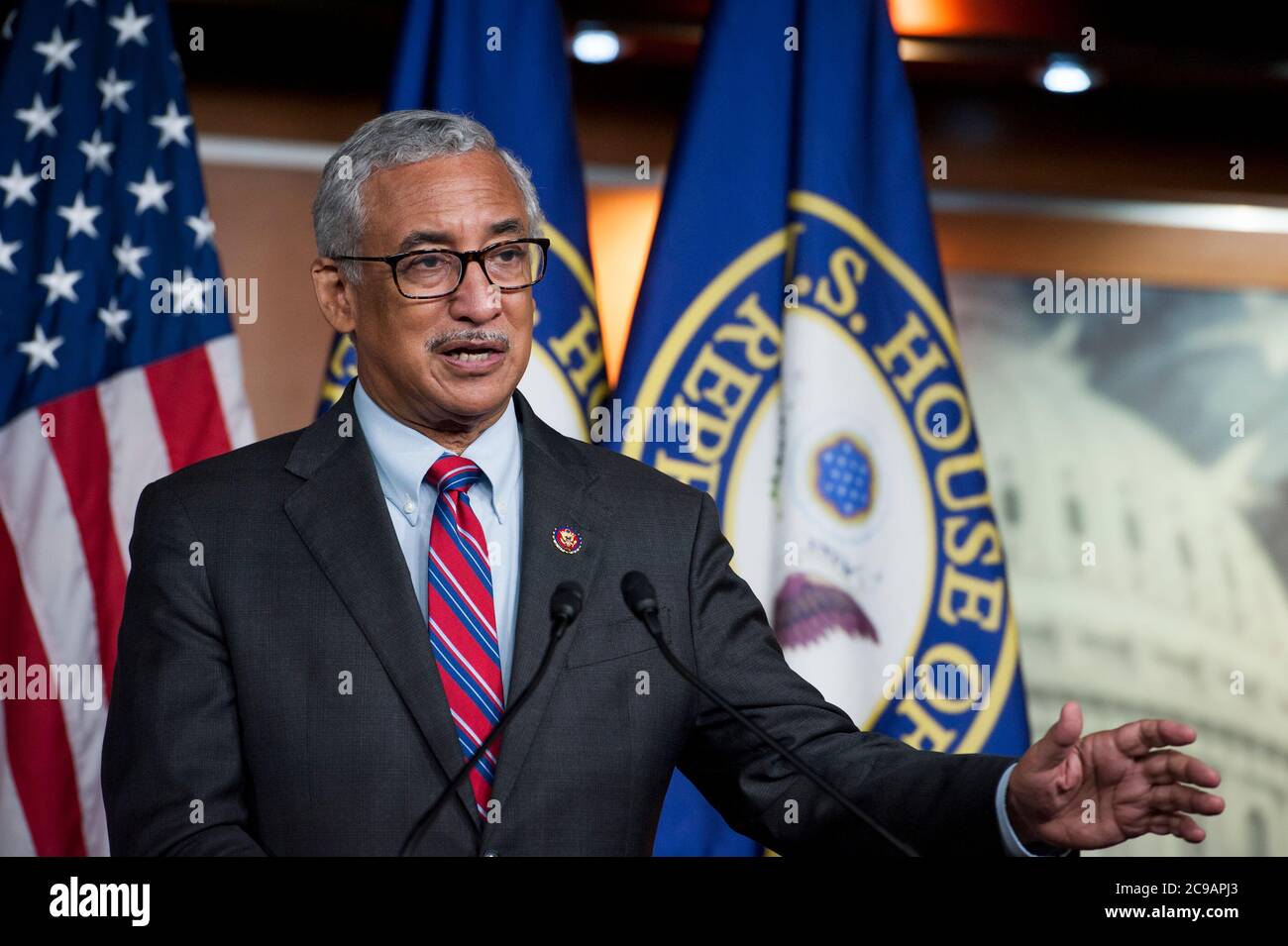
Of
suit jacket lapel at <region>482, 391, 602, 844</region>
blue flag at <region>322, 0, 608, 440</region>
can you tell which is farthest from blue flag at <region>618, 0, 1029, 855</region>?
suit jacket lapel at <region>482, 391, 602, 844</region>

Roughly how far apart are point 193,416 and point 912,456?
5.57 ft

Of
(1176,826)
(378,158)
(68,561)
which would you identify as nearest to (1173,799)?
(1176,826)

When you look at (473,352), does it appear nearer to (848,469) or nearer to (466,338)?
(466,338)

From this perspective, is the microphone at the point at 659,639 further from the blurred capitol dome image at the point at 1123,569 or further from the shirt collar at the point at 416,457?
the blurred capitol dome image at the point at 1123,569

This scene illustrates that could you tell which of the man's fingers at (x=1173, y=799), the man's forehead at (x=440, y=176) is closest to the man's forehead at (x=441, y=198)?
the man's forehead at (x=440, y=176)

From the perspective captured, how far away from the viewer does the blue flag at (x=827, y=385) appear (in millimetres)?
3277

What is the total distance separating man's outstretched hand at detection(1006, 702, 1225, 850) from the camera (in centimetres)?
138

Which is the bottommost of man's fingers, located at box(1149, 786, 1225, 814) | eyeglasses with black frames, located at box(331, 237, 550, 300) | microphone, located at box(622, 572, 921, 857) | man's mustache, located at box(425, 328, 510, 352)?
man's fingers, located at box(1149, 786, 1225, 814)

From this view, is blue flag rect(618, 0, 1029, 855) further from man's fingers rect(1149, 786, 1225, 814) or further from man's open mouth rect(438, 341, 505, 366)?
man's fingers rect(1149, 786, 1225, 814)

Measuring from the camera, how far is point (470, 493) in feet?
6.24

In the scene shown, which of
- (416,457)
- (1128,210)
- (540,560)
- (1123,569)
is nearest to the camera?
(540,560)

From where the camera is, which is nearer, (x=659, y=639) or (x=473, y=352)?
(x=659, y=639)

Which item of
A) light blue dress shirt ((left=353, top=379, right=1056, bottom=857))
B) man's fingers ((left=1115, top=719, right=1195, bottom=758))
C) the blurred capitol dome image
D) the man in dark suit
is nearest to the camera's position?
man's fingers ((left=1115, top=719, right=1195, bottom=758))
